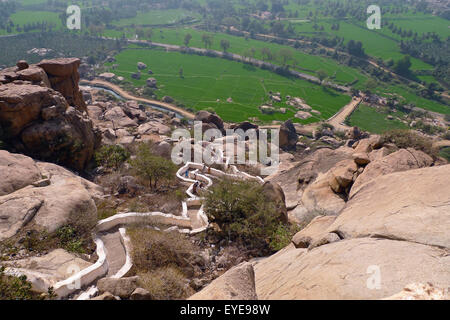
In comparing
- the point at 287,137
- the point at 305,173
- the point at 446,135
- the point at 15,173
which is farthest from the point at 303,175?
the point at 446,135

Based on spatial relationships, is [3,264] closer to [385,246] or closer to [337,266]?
[337,266]

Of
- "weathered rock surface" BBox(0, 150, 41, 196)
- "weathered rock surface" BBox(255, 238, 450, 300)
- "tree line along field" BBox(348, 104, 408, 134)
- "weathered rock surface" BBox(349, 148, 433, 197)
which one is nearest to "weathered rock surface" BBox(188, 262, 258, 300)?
"weathered rock surface" BBox(255, 238, 450, 300)

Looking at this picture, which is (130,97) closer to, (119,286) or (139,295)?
(119,286)

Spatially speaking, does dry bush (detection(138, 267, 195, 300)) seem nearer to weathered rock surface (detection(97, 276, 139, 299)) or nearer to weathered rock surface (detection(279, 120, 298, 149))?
weathered rock surface (detection(97, 276, 139, 299))

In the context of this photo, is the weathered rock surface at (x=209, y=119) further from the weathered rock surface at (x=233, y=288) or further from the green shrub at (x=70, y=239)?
the weathered rock surface at (x=233, y=288)

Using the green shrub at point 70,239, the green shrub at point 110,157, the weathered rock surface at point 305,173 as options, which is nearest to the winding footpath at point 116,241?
the green shrub at point 70,239

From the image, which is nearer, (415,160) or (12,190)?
(12,190)
